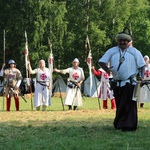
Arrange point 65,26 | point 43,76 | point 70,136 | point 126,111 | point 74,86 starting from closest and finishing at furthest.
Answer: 1. point 70,136
2. point 126,111
3. point 43,76
4. point 74,86
5. point 65,26

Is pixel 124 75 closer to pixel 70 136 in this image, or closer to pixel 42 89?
pixel 70 136

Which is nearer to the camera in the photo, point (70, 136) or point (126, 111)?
point (70, 136)

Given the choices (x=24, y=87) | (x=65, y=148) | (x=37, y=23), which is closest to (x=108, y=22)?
(x=37, y=23)

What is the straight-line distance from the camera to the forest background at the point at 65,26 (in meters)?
39.2

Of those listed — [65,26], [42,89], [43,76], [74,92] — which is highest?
[65,26]

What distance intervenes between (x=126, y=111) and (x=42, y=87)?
26.1 feet

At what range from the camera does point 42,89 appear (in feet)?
53.8

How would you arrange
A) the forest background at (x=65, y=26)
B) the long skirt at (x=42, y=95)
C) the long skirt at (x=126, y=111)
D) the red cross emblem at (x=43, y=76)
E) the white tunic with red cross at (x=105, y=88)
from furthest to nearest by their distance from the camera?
the forest background at (x=65, y=26) < the white tunic with red cross at (x=105, y=88) < the long skirt at (x=42, y=95) < the red cross emblem at (x=43, y=76) < the long skirt at (x=126, y=111)

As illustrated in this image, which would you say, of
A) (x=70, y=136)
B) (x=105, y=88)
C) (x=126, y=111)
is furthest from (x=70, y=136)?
(x=105, y=88)

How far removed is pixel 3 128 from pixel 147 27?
36077 mm

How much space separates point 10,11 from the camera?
40.7 metres

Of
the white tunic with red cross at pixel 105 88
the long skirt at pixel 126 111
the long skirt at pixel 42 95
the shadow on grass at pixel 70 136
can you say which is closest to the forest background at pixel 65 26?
the white tunic with red cross at pixel 105 88

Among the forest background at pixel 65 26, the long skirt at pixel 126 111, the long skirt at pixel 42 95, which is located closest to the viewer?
the long skirt at pixel 126 111

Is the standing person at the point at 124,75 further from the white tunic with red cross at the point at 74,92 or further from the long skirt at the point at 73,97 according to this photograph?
the long skirt at the point at 73,97
